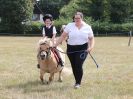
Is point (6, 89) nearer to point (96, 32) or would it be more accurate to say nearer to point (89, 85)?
point (89, 85)

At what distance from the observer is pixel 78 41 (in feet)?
36.8

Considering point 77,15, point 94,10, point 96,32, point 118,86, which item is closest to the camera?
point 77,15

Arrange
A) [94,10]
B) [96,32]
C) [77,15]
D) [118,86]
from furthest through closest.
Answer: [94,10]
[96,32]
[118,86]
[77,15]

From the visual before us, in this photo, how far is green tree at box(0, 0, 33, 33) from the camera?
6288 centimetres

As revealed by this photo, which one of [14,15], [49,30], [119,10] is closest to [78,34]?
[49,30]

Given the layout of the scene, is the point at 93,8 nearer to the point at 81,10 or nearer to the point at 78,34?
the point at 81,10

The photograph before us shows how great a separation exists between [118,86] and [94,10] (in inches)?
2231

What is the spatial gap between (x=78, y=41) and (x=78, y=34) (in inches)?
8.4

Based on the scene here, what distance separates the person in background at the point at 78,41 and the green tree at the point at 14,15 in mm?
52005

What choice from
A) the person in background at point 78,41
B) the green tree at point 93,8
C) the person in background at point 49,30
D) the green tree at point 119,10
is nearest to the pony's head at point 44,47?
the person in background at point 78,41

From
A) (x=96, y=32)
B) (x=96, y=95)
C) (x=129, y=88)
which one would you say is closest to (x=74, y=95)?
(x=96, y=95)

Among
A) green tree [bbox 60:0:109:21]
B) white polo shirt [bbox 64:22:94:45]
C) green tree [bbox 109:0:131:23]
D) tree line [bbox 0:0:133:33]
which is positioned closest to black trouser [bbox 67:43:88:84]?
white polo shirt [bbox 64:22:94:45]

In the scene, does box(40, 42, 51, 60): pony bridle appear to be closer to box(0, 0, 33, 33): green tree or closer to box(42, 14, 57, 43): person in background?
box(42, 14, 57, 43): person in background

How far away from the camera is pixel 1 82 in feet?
40.9
